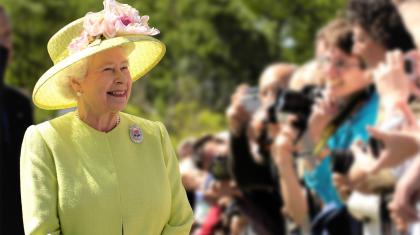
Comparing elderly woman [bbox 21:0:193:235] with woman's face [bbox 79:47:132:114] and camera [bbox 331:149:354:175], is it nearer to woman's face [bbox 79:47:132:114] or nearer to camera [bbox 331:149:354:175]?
woman's face [bbox 79:47:132:114]

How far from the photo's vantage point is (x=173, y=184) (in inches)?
172

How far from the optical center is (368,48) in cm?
702

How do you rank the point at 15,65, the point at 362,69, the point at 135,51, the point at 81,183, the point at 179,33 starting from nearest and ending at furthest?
the point at 81,183, the point at 135,51, the point at 362,69, the point at 15,65, the point at 179,33

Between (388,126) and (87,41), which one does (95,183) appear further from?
(388,126)

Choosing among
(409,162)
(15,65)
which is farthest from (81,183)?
(15,65)

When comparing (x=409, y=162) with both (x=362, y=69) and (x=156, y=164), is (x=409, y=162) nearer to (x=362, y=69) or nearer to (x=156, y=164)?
(x=362, y=69)

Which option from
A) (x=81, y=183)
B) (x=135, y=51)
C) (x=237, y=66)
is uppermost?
(x=135, y=51)

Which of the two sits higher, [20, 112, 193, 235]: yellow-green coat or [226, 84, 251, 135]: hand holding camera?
[20, 112, 193, 235]: yellow-green coat

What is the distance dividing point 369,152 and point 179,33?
22.4 meters

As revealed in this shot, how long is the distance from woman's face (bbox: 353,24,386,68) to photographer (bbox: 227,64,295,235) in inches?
62.8

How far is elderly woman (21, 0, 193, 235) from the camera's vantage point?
4.10m

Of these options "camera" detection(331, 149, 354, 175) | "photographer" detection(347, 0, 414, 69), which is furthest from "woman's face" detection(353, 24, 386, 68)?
"camera" detection(331, 149, 354, 175)

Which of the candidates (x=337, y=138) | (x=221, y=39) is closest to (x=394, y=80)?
(x=337, y=138)

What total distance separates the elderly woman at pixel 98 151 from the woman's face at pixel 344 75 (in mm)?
2942
